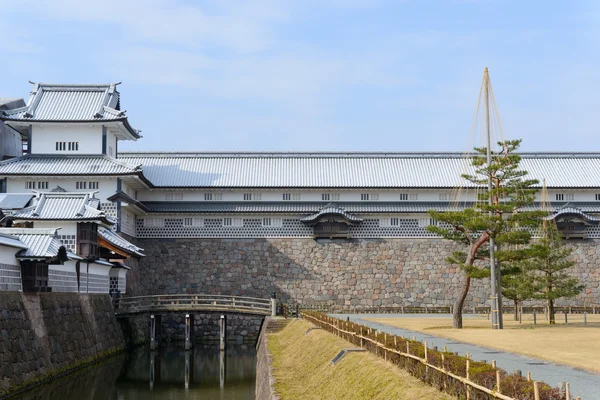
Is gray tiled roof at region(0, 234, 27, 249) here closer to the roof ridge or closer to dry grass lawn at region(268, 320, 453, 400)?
dry grass lawn at region(268, 320, 453, 400)

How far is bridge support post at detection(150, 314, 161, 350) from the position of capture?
142 feet

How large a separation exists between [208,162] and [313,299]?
485 inches

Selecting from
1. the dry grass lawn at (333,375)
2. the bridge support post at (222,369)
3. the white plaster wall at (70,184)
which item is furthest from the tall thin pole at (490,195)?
the white plaster wall at (70,184)

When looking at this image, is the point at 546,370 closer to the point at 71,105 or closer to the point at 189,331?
the point at 189,331

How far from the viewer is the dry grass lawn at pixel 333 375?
1276 cm

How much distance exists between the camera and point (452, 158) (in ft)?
178

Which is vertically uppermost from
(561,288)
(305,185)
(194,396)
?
(305,185)

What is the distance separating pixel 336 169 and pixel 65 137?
17.5 m

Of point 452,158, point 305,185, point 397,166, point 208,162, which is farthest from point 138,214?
point 452,158

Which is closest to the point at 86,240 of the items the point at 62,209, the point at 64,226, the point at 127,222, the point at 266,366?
the point at 64,226

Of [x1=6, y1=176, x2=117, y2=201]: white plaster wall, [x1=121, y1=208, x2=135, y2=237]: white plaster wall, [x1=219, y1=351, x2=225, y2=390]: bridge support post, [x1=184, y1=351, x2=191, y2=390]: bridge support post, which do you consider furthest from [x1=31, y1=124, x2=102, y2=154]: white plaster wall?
[x1=219, y1=351, x2=225, y2=390]: bridge support post

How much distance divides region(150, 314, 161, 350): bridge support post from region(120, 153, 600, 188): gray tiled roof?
995 centimetres

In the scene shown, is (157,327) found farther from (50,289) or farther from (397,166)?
(397,166)

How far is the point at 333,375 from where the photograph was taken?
1722 cm
